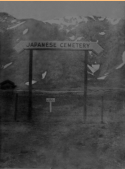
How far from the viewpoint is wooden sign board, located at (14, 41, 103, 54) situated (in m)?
6.84

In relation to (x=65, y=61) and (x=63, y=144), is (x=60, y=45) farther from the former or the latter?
(x=65, y=61)

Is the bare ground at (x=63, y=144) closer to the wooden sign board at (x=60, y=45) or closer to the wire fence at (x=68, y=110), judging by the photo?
the wire fence at (x=68, y=110)

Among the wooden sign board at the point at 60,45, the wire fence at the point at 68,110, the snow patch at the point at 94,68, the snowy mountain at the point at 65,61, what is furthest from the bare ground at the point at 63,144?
the snow patch at the point at 94,68

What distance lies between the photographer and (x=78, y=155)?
16.2ft

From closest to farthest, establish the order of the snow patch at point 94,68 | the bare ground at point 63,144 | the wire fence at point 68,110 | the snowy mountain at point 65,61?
1. the bare ground at point 63,144
2. the wire fence at point 68,110
3. the snowy mountain at point 65,61
4. the snow patch at point 94,68

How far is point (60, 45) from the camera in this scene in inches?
270

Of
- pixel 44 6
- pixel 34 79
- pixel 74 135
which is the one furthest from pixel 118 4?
pixel 34 79

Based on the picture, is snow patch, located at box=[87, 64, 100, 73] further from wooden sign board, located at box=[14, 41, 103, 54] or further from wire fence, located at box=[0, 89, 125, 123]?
wooden sign board, located at box=[14, 41, 103, 54]

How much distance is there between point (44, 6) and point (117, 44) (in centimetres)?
6249

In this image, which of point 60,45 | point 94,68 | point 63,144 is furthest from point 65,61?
point 63,144

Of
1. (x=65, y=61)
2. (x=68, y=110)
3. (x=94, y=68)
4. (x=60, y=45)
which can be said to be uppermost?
(x=65, y=61)

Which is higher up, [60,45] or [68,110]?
[60,45]

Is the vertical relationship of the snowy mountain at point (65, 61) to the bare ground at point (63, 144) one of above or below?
above

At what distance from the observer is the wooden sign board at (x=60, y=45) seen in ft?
22.5
